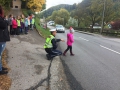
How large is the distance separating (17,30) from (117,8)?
36.8 m

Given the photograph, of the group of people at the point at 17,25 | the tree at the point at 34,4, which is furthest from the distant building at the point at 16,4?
the group of people at the point at 17,25

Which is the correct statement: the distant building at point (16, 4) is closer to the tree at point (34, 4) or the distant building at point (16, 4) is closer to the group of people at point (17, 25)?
the tree at point (34, 4)

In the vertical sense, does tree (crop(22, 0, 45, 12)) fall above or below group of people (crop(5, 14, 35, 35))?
above

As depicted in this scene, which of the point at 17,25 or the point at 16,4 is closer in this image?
the point at 17,25

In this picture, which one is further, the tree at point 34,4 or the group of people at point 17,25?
the tree at point 34,4

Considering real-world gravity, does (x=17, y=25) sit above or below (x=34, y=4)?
below

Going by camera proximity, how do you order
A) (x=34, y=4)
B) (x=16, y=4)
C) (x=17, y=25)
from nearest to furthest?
(x=17, y=25), (x=34, y=4), (x=16, y=4)

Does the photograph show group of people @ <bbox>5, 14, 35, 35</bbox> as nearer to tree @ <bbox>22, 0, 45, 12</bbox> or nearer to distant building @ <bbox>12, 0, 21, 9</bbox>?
tree @ <bbox>22, 0, 45, 12</bbox>

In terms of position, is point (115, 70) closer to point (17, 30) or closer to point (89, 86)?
point (89, 86)

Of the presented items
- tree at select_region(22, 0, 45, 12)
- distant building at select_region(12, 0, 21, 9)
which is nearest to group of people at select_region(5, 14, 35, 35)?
tree at select_region(22, 0, 45, 12)

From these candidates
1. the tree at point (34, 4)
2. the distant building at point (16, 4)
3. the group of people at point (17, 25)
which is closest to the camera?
the group of people at point (17, 25)

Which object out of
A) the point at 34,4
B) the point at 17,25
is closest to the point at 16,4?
the point at 34,4

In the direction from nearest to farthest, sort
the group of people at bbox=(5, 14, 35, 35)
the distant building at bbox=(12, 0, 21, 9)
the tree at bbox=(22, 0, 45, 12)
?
the group of people at bbox=(5, 14, 35, 35) → the tree at bbox=(22, 0, 45, 12) → the distant building at bbox=(12, 0, 21, 9)

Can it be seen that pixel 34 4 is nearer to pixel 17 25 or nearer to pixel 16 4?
pixel 16 4
